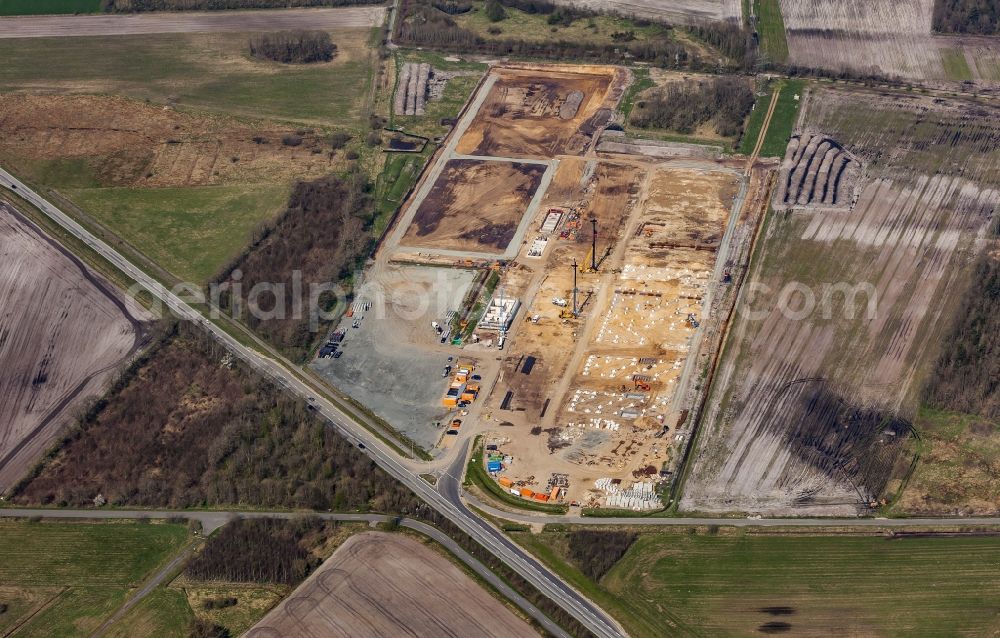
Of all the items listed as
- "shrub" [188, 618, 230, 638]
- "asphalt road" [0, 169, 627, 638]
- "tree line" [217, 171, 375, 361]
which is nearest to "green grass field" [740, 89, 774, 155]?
"tree line" [217, 171, 375, 361]

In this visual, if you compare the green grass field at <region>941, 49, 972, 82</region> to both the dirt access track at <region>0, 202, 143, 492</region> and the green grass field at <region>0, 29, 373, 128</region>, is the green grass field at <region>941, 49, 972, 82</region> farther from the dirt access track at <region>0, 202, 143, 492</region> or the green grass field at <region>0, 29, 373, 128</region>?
the dirt access track at <region>0, 202, 143, 492</region>

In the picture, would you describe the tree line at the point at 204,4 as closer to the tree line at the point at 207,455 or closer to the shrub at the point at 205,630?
the tree line at the point at 207,455

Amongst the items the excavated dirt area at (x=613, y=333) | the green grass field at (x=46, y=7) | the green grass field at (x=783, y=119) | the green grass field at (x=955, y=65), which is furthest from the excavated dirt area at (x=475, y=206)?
the green grass field at (x=46, y=7)

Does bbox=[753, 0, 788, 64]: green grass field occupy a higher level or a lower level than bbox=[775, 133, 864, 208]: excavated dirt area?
higher

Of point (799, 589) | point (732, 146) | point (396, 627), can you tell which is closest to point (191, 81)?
point (732, 146)

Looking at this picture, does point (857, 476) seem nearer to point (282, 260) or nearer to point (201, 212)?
point (282, 260)

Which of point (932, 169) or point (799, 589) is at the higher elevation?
point (932, 169)

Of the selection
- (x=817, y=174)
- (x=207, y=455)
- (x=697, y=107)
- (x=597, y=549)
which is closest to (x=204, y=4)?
(x=697, y=107)
